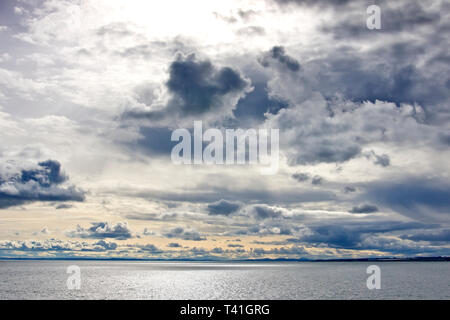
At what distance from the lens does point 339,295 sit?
129 m
